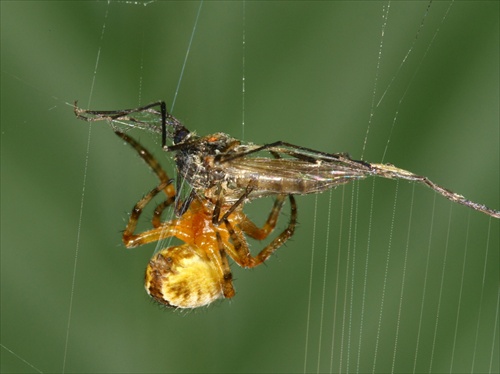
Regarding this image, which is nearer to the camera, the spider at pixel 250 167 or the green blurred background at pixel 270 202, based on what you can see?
the spider at pixel 250 167

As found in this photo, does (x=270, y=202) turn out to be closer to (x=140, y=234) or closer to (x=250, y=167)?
(x=140, y=234)

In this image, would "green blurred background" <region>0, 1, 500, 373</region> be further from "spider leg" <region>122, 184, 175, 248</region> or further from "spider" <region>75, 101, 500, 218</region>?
"spider" <region>75, 101, 500, 218</region>

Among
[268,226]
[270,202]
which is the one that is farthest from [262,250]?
[270,202]

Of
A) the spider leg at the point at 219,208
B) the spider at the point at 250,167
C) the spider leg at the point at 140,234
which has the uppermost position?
the spider at the point at 250,167

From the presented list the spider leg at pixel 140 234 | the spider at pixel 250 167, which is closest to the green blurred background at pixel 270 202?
the spider leg at pixel 140 234

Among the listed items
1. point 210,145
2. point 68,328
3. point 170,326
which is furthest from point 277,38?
point 68,328

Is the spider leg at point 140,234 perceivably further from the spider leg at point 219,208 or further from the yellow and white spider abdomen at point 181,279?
the spider leg at point 219,208
